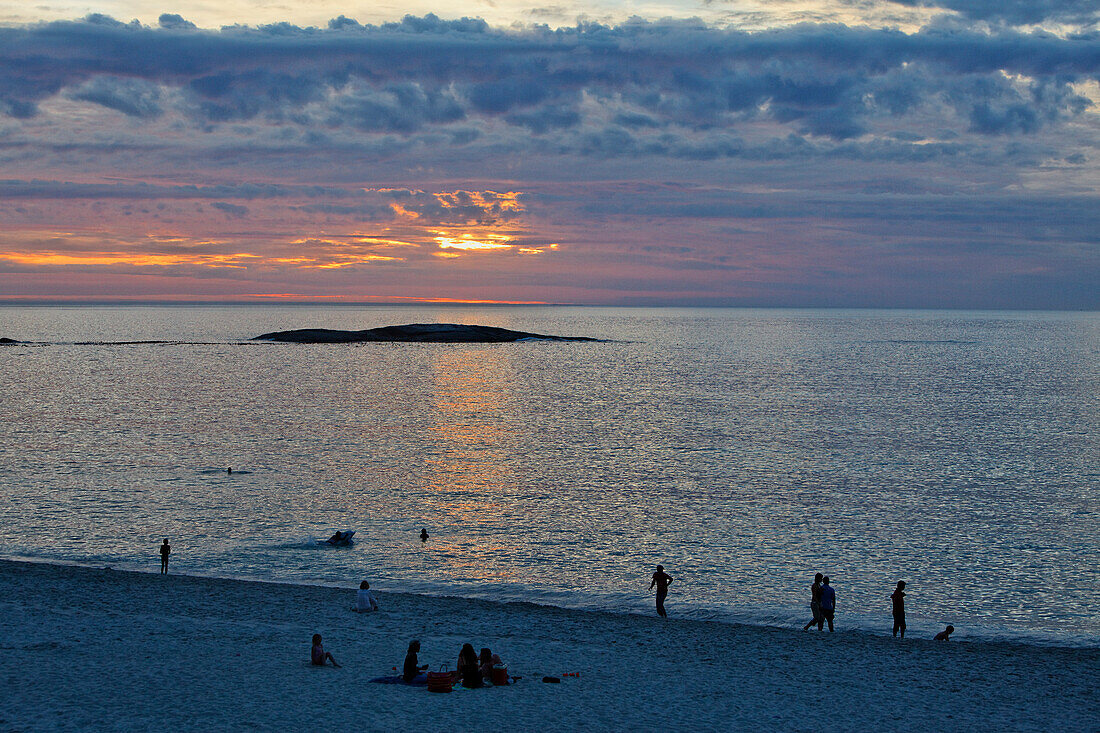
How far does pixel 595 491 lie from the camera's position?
157 feet

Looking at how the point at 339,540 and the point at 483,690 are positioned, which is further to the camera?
the point at 339,540

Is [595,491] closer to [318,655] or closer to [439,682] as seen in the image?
[318,655]

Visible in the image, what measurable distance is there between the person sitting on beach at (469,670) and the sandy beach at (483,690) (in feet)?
1.27

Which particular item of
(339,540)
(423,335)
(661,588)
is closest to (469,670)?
(661,588)

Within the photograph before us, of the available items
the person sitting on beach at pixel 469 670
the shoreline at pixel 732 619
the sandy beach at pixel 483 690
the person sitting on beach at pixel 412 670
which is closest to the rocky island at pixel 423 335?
the shoreline at pixel 732 619

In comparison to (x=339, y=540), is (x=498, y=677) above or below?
above

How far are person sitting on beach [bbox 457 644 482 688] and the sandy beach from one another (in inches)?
15.2

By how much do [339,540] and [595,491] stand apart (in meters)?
15.7

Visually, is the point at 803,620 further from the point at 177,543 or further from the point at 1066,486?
the point at 1066,486

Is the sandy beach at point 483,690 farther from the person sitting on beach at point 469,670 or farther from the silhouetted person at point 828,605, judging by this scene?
the silhouetted person at point 828,605

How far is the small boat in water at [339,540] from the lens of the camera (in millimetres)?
36750

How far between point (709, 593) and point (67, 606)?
67.0ft

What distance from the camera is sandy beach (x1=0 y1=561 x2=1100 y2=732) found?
18.4 m

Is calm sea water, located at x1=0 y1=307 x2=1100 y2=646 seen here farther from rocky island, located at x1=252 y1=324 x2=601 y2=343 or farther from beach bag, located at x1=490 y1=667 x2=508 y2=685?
rocky island, located at x1=252 y1=324 x2=601 y2=343
